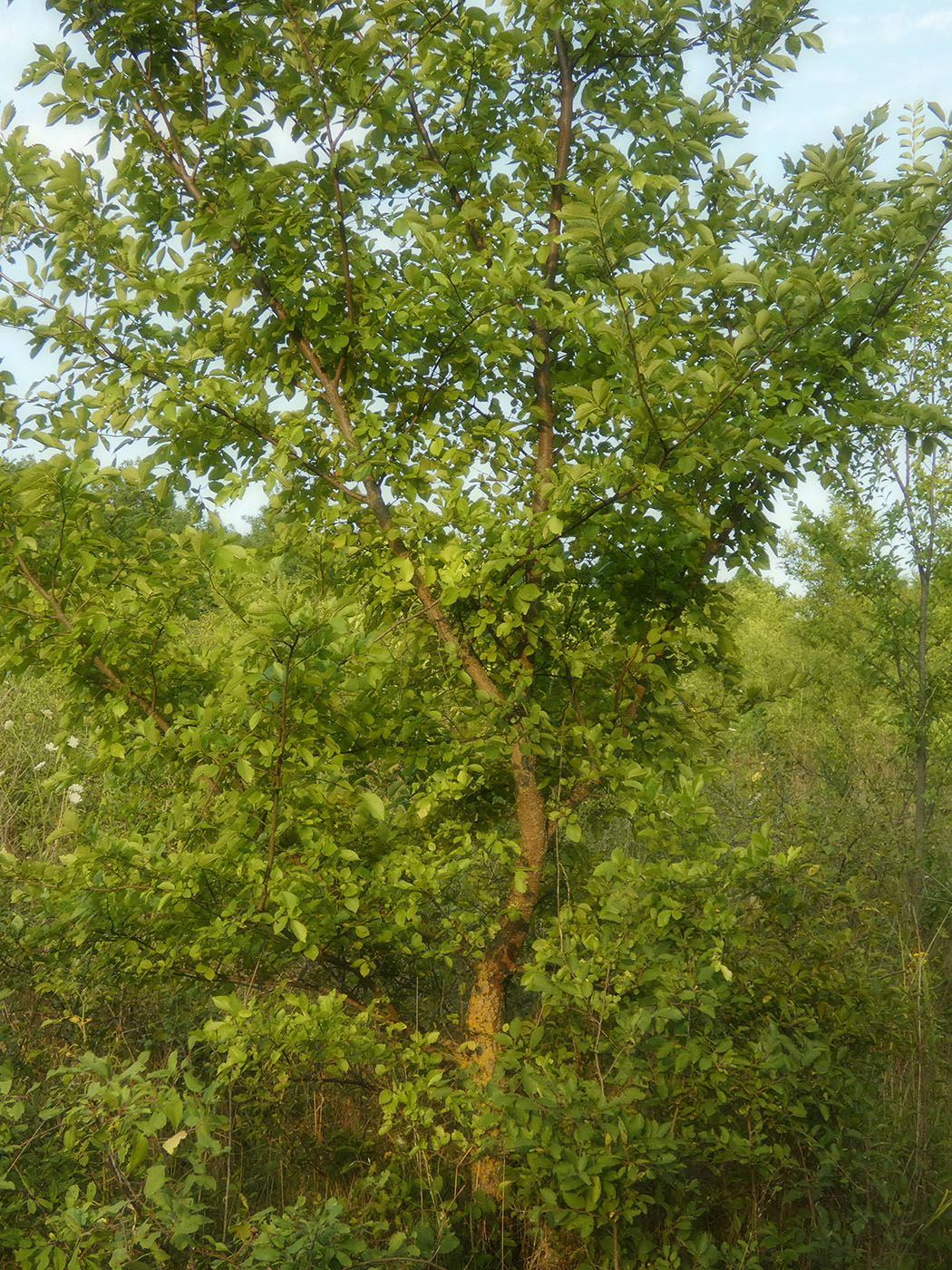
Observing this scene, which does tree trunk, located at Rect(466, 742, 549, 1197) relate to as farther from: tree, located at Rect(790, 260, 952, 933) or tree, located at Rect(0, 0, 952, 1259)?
tree, located at Rect(790, 260, 952, 933)

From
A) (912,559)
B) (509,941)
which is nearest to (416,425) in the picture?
(509,941)

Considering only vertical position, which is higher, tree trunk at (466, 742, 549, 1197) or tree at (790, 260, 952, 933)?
tree at (790, 260, 952, 933)

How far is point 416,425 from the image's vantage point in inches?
118

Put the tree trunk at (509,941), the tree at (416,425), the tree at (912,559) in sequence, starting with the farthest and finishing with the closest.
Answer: the tree at (912,559)
the tree trunk at (509,941)
the tree at (416,425)

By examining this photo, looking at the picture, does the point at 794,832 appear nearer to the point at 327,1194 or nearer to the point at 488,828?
the point at 488,828

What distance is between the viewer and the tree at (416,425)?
88.7 inches

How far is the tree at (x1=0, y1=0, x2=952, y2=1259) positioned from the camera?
7.39ft

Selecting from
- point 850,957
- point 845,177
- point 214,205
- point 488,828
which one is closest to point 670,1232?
point 850,957

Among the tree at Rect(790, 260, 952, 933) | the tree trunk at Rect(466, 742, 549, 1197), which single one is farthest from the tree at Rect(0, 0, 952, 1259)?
the tree at Rect(790, 260, 952, 933)

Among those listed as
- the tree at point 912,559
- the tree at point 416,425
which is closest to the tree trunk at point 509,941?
the tree at point 416,425

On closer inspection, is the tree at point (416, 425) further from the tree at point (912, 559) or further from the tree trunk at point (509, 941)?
the tree at point (912, 559)

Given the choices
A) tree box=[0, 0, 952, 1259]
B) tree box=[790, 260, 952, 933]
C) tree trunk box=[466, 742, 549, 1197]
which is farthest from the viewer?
tree box=[790, 260, 952, 933]

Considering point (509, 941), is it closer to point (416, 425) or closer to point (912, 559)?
point (416, 425)

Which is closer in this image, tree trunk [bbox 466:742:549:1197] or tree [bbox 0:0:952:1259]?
tree [bbox 0:0:952:1259]
